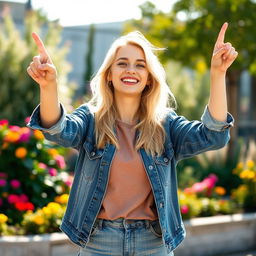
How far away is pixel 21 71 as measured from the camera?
8227 millimetres

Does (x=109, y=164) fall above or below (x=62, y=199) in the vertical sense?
above

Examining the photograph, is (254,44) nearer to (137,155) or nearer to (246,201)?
(246,201)

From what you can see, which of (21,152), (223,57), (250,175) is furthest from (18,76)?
(223,57)

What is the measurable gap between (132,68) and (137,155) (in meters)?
0.43

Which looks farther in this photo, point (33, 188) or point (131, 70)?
point (33, 188)

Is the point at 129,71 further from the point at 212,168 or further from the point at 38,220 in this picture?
the point at 212,168

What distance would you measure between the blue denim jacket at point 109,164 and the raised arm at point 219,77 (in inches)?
1.4

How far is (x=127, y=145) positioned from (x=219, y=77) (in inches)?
20.9

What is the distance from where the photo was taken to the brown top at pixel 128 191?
7.13 feet

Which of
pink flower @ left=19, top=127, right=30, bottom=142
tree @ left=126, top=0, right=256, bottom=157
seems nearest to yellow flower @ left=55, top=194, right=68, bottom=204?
pink flower @ left=19, top=127, right=30, bottom=142

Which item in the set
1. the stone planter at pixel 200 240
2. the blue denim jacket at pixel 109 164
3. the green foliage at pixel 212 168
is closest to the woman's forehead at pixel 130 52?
the blue denim jacket at pixel 109 164

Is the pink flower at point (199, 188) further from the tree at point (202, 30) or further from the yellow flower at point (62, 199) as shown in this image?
the tree at point (202, 30)

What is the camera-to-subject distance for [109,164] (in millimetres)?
2213

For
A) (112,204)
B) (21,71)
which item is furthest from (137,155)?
(21,71)
